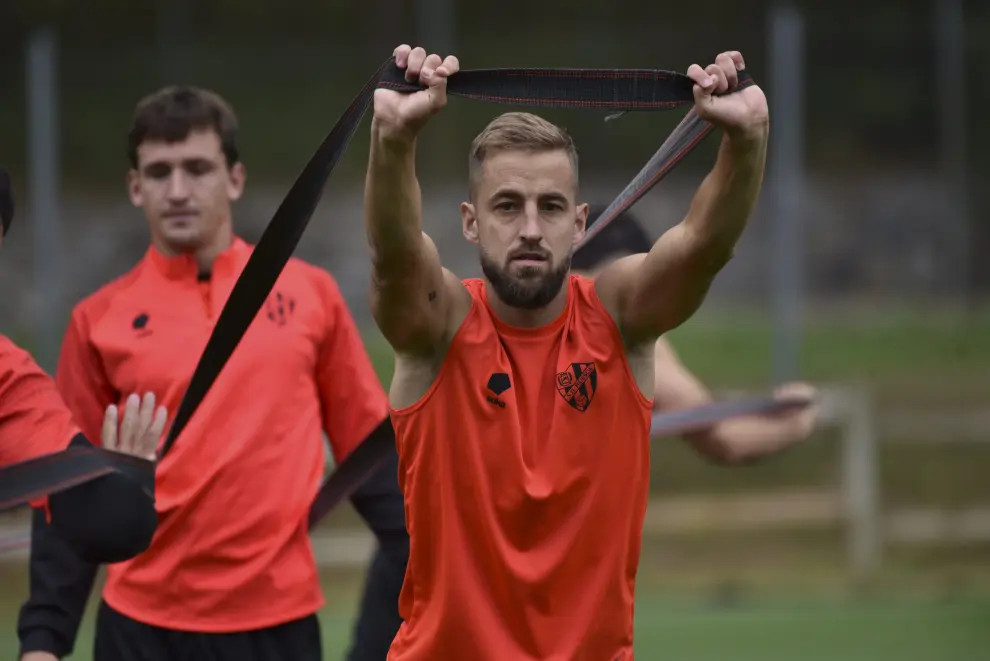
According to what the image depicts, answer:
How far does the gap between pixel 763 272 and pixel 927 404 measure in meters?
2.11

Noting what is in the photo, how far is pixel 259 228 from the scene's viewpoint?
12.9m

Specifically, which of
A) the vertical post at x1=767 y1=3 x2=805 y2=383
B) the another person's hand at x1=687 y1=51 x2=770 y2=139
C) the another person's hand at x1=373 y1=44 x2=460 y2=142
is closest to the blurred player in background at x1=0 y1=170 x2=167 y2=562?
the another person's hand at x1=373 y1=44 x2=460 y2=142

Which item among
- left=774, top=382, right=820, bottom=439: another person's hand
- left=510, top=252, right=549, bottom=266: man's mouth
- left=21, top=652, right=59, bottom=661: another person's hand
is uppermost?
left=510, top=252, right=549, bottom=266: man's mouth

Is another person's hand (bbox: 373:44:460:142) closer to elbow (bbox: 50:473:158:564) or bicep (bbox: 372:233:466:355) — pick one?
bicep (bbox: 372:233:466:355)

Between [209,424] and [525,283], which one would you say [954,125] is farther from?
[525,283]

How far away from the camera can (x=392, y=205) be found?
11.3 feet

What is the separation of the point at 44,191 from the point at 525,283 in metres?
8.20

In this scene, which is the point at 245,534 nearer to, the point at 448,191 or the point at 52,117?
the point at 52,117

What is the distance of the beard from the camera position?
3.58 metres

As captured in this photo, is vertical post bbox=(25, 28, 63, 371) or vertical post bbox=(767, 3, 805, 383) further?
vertical post bbox=(767, 3, 805, 383)

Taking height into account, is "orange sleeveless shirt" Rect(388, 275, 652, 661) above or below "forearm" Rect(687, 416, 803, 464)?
below

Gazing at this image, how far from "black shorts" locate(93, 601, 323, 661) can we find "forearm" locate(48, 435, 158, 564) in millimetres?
647

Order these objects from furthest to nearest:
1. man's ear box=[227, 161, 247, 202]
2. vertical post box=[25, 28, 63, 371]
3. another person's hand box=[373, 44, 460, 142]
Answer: vertical post box=[25, 28, 63, 371] → man's ear box=[227, 161, 247, 202] → another person's hand box=[373, 44, 460, 142]

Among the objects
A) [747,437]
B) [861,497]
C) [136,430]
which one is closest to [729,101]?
[136,430]
